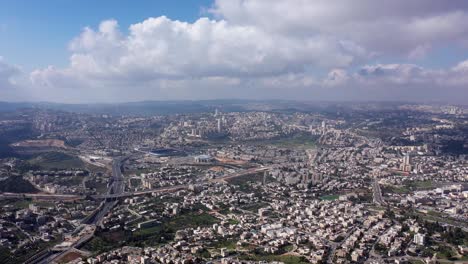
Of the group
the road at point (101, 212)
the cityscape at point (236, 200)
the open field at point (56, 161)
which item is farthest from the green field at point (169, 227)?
the open field at point (56, 161)

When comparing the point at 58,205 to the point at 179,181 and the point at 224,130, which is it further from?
the point at 224,130

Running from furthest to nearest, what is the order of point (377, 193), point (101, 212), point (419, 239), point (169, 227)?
point (377, 193), point (101, 212), point (169, 227), point (419, 239)

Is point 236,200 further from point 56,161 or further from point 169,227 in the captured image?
point 56,161

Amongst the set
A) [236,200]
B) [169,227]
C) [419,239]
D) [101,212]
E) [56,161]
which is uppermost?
[56,161]

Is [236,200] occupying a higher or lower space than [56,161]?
lower

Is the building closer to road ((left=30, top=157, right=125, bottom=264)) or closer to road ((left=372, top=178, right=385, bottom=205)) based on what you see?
road ((left=372, top=178, right=385, bottom=205))

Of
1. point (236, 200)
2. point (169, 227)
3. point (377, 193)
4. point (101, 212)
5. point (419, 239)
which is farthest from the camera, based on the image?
point (377, 193)

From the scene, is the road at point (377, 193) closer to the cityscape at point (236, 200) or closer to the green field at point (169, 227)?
the cityscape at point (236, 200)

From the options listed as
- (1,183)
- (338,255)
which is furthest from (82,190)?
(338,255)

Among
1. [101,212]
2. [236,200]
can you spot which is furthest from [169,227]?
[236,200]

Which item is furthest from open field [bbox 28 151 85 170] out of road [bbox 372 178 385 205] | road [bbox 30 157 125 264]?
road [bbox 372 178 385 205]

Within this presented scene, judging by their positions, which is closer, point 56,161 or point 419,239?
point 419,239
